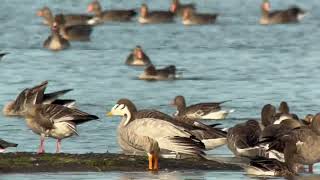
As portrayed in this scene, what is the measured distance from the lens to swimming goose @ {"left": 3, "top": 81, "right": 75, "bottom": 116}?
71.1ft

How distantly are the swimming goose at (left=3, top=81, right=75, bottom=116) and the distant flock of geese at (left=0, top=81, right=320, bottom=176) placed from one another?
3326mm

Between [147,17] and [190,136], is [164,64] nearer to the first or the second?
[147,17]

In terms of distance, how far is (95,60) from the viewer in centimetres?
3459

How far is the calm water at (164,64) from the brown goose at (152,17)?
0.41m

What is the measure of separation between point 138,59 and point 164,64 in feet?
5.74

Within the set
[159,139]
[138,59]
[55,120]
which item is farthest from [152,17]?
[159,139]

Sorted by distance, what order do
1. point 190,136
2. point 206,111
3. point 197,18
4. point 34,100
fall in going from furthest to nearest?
point 197,18, point 206,111, point 34,100, point 190,136

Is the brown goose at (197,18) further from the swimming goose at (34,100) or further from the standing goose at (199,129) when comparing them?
the standing goose at (199,129)

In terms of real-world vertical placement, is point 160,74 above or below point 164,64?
below

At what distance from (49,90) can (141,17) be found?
2104cm

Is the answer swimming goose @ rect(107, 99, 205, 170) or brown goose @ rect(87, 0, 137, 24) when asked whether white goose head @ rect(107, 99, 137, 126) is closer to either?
swimming goose @ rect(107, 99, 205, 170)

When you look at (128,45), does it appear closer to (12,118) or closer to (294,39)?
(294,39)

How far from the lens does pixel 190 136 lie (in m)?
16.0

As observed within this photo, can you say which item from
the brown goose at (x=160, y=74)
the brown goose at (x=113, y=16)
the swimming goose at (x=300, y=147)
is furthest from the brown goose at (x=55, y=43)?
the swimming goose at (x=300, y=147)
